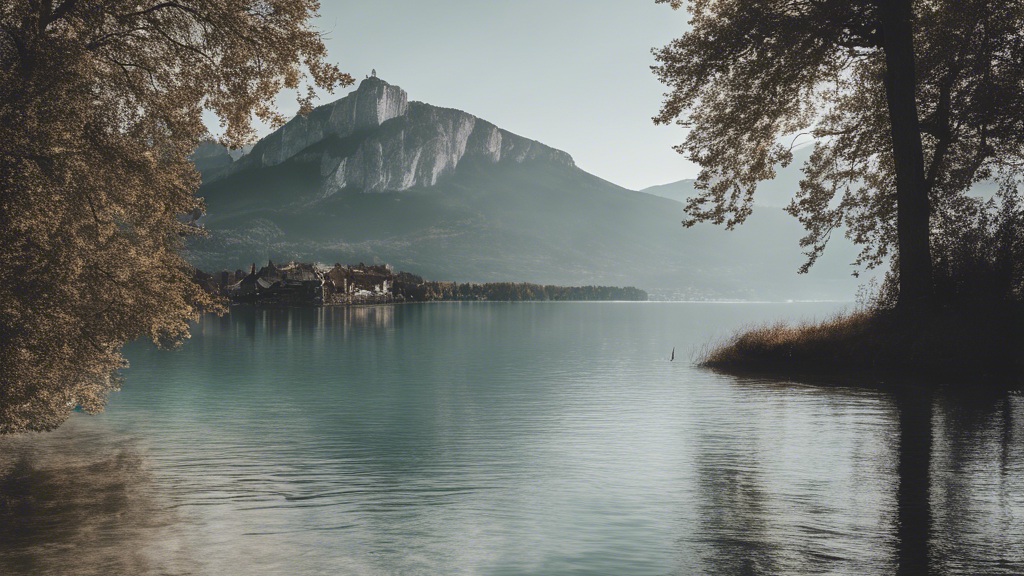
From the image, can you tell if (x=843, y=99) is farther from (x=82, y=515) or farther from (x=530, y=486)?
(x=82, y=515)

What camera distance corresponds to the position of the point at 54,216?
47.0 feet

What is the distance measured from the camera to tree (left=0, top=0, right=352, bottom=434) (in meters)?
14.0

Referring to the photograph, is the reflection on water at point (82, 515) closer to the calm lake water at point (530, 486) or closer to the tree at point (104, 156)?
the calm lake water at point (530, 486)

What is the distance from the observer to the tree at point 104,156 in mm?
14016

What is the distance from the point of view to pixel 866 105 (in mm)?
32469

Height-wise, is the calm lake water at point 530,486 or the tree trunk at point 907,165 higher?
the tree trunk at point 907,165

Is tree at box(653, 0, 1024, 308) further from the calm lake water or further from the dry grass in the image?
the calm lake water

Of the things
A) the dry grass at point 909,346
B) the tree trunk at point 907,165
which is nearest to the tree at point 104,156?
the tree trunk at point 907,165

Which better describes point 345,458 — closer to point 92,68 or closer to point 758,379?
point 92,68

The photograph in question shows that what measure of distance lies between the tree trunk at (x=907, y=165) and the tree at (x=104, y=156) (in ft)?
67.8

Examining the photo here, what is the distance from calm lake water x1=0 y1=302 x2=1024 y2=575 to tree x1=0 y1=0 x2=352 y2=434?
9.29 feet

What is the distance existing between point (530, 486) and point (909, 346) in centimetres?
2021

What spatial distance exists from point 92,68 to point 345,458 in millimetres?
10024

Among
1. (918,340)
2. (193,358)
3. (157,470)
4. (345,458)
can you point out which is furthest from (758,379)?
Answer: (193,358)
